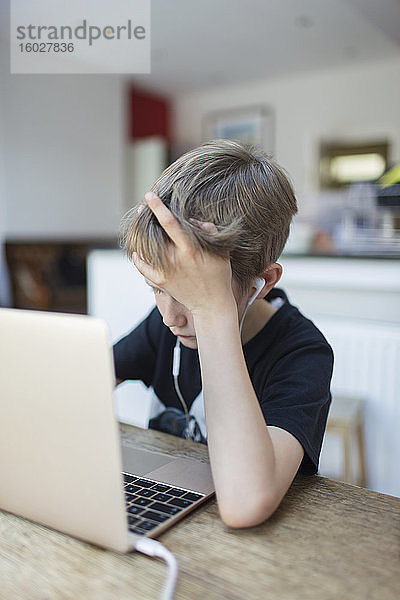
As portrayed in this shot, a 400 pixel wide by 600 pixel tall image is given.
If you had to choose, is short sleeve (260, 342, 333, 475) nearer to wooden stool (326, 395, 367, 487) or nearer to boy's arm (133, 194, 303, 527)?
boy's arm (133, 194, 303, 527)

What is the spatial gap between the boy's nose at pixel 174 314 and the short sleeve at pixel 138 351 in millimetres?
335

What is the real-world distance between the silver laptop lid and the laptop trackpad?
7.3 inches

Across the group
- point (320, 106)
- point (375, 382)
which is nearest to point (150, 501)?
point (375, 382)

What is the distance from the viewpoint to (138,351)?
111 centimetres

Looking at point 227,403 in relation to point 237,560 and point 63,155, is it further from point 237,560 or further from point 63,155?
point 63,155

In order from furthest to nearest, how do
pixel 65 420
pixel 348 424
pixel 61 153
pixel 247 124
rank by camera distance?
pixel 247 124
pixel 61 153
pixel 348 424
pixel 65 420

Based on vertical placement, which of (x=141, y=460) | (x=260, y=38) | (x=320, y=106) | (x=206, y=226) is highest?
(x=260, y=38)

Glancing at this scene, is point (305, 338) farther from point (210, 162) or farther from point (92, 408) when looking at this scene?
point (92, 408)

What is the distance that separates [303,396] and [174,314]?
21 cm

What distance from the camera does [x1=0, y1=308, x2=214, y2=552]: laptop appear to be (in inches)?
18.5

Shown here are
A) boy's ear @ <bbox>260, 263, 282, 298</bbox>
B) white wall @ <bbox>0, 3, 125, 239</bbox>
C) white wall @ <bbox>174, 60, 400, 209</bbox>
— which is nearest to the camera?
boy's ear @ <bbox>260, 263, 282, 298</bbox>

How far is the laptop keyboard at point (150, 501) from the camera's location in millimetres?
592

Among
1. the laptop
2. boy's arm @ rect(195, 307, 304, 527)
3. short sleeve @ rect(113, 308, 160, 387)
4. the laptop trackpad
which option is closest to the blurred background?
short sleeve @ rect(113, 308, 160, 387)

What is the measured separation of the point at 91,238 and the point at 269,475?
552 centimetres
